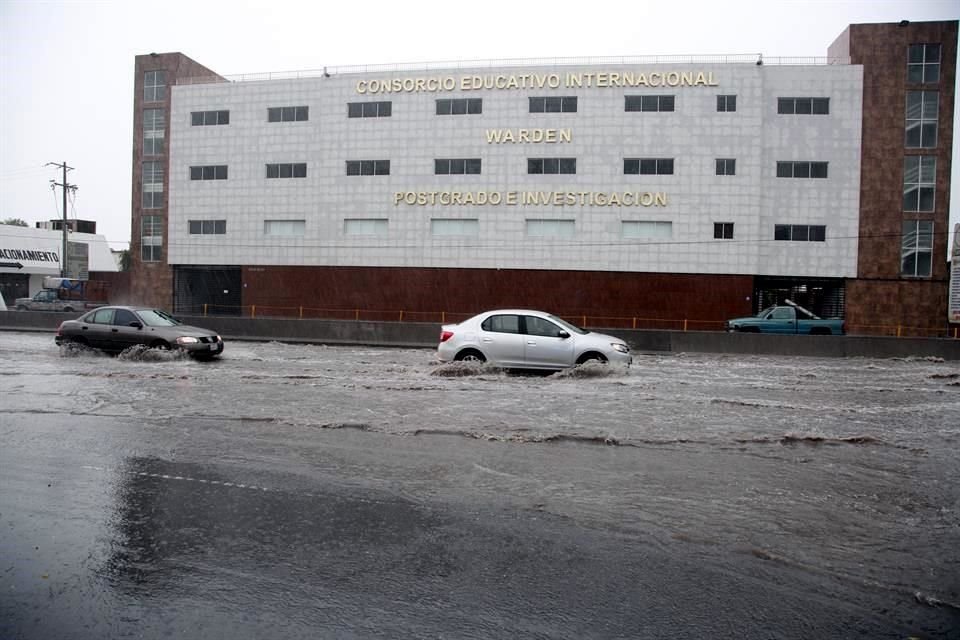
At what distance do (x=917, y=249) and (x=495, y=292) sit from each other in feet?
78.4

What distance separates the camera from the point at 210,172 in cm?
4447

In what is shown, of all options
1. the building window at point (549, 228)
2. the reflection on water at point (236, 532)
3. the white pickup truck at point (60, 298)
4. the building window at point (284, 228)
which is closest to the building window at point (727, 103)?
the building window at point (549, 228)

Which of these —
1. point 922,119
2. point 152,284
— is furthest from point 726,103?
point 152,284

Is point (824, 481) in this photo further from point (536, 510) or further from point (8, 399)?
point (8, 399)

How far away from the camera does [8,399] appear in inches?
400

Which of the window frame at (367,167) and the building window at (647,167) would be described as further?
the window frame at (367,167)

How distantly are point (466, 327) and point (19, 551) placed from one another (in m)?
10.8

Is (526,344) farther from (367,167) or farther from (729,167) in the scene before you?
(367,167)

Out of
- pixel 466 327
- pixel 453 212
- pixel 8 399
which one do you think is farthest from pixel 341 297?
pixel 8 399

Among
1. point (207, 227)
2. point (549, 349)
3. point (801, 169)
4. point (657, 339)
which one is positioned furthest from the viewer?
point (207, 227)

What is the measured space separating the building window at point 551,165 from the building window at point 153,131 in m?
25.3

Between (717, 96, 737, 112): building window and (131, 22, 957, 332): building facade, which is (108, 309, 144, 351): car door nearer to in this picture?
(131, 22, 957, 332): building facade

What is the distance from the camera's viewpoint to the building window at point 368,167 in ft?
138

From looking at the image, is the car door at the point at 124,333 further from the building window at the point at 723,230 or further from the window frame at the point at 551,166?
the building window at the point at 723,230
